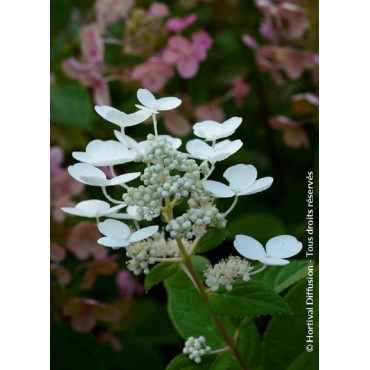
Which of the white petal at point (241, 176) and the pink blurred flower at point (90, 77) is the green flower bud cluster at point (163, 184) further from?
the pink blurred flower at point (90, 77)

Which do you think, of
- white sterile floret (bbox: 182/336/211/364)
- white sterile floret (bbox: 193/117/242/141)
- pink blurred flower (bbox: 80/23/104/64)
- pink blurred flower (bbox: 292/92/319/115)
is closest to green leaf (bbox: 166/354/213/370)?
white sterile floret (bbox: 182/336/211/364)

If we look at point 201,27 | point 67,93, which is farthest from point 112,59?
point 201,27

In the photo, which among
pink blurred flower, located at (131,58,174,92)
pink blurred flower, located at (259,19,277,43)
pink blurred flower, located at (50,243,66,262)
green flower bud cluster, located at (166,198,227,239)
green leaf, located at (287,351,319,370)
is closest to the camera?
green flower bud cluster, located at (166,198,227,239)

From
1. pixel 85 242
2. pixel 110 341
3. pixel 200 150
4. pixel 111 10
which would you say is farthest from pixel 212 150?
pixel 111 10

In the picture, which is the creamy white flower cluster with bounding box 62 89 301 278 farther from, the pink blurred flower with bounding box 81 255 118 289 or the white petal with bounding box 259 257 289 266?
the pink blurred flower with bounding box 81 255 118 289

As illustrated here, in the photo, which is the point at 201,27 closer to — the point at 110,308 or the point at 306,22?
the point at 306,22

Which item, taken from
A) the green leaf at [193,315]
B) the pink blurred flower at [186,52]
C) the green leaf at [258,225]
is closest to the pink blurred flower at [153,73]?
the pink blurred flower at [186,52]
